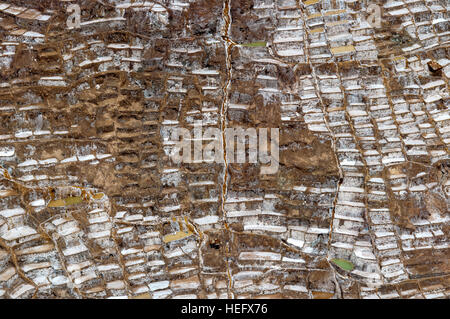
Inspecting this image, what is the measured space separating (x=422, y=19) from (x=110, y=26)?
2205mm

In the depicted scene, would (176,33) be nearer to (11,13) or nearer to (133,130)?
(133,130)

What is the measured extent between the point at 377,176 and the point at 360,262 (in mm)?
604

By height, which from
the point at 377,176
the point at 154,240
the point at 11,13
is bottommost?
the point at 154,240

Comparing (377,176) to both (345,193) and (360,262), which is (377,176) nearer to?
(345,193)

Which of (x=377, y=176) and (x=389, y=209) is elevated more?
(x=377, y=176)

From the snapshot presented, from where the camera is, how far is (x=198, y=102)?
8.21 feet

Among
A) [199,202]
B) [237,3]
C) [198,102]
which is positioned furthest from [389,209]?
[237,3]

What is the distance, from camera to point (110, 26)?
8.19 feet

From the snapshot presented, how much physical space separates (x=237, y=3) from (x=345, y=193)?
61.0 inches

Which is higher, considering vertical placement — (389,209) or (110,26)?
(110,26)
